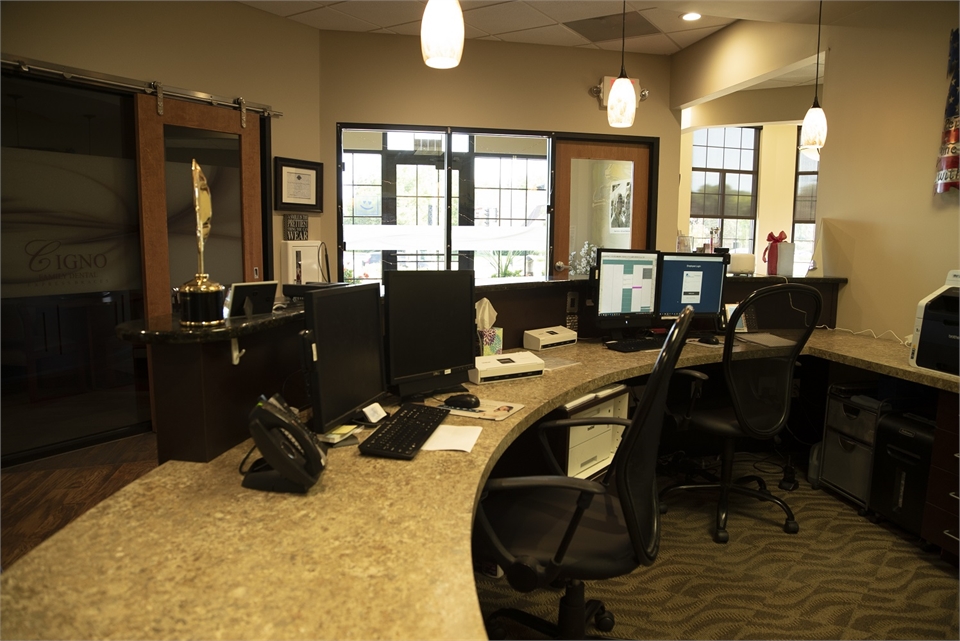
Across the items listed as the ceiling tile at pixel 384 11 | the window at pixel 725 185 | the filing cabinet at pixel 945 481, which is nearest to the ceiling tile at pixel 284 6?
the ceiling tile at pixel 384 11

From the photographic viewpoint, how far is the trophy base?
1.50 metres

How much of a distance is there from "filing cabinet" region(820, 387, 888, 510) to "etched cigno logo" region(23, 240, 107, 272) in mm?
4246

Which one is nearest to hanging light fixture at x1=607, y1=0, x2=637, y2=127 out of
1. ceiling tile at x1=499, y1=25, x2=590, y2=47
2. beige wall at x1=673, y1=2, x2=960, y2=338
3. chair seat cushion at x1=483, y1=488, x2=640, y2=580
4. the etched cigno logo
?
beige wall at x1=673, y1=2, x2=960, y2=338

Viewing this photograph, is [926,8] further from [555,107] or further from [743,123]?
[743,123]

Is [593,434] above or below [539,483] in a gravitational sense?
below

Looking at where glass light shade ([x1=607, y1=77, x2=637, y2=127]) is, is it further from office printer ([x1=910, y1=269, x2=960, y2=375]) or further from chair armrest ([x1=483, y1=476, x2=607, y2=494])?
chair armrest ([x1=483, y1=476, x2=607, y2=494])

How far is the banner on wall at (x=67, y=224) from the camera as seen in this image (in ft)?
11.0

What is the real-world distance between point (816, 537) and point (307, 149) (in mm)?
4118

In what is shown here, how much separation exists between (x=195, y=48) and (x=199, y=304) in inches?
124

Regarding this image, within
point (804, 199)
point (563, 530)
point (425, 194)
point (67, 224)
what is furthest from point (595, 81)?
point (804, 199)

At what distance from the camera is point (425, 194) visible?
5.39 m

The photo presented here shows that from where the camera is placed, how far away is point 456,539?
1.11 m

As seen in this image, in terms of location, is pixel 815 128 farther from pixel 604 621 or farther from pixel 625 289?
pixel 604 621

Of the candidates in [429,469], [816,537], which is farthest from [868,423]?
[429,469]
